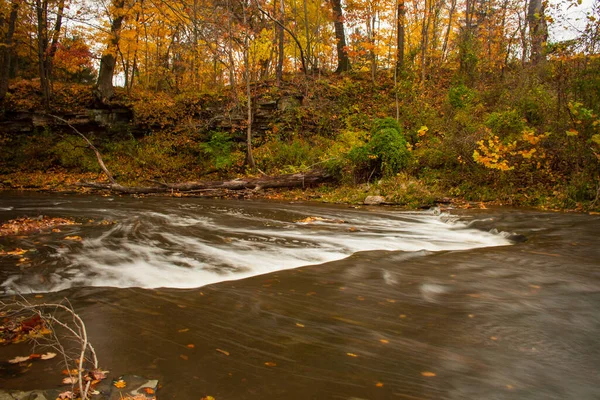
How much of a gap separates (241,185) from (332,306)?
36.5 ft

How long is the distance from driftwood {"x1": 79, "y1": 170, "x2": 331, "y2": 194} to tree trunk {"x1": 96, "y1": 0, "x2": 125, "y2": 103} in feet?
21.0

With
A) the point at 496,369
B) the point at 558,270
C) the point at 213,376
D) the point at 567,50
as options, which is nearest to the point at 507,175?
the point at 567,50

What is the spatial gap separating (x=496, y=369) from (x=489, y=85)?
1772 cm

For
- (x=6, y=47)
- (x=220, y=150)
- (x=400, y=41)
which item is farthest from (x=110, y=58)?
(x=400, y=41)

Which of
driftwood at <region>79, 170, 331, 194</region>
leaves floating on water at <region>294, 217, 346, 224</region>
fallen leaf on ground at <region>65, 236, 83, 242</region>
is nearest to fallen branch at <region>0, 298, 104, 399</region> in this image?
fallen leaf on ground at <region>65, 236, 83, 242</region>

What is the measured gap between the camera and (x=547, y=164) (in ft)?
36.9

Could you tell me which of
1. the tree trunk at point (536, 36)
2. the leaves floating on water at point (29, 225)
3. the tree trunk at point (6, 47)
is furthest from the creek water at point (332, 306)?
the tree trunk at point (6, 47)

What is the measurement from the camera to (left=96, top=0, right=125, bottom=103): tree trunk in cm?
1733

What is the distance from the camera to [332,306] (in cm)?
415

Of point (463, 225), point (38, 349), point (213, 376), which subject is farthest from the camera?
point (463, 225)

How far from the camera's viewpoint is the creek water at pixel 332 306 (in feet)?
9.19

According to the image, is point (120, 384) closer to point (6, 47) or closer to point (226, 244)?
point (226, 244)

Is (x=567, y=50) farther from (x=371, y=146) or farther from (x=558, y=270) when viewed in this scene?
(x=558, y=270)

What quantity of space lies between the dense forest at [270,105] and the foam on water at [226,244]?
3486 millimetres
